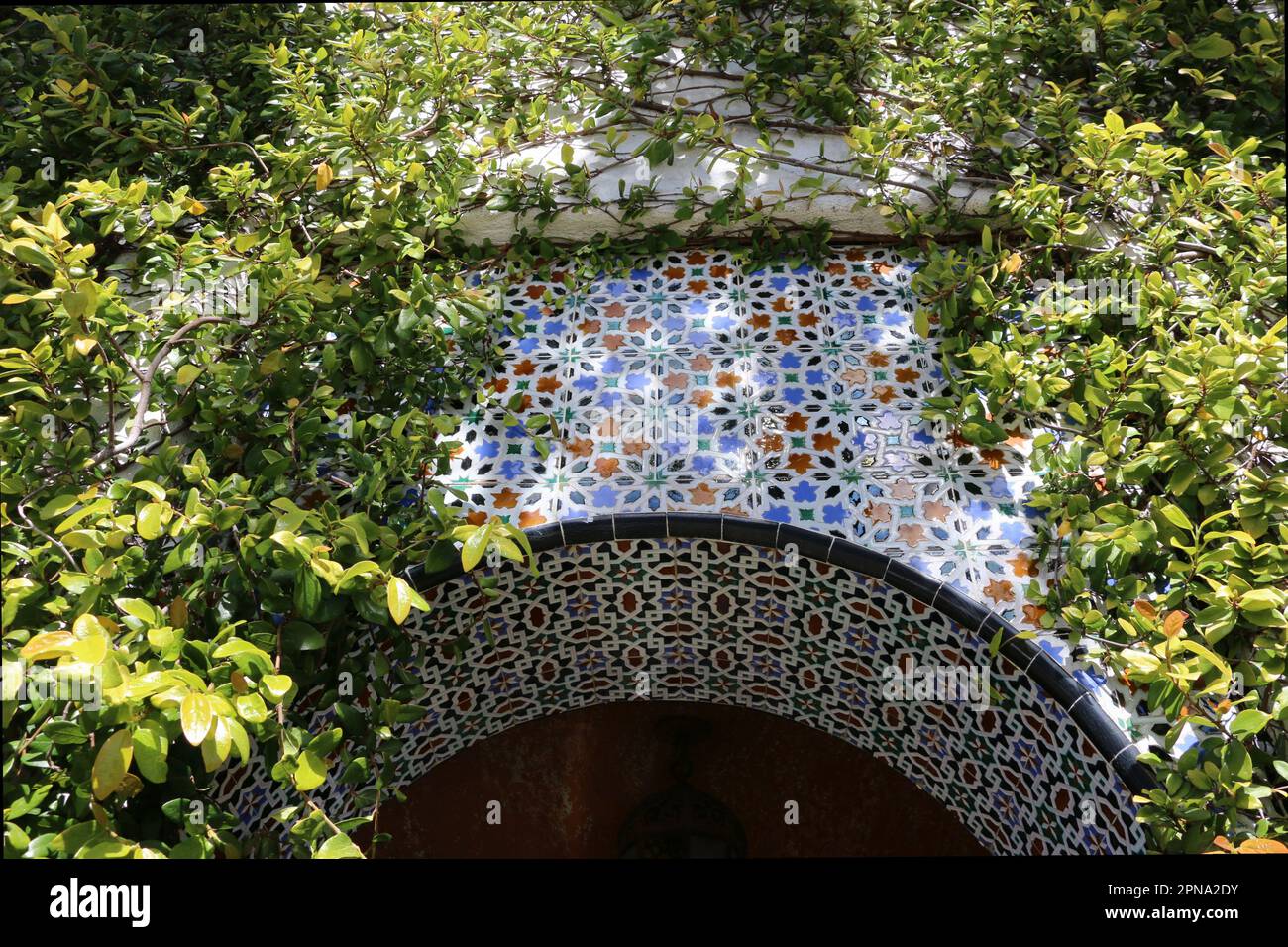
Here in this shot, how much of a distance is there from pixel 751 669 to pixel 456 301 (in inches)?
52.0

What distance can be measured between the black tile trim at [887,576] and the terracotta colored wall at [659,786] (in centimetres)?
207

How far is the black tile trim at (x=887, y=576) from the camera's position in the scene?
1.94 meters

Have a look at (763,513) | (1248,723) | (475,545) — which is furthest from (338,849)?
(1248,723)

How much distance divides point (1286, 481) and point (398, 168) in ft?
7.31

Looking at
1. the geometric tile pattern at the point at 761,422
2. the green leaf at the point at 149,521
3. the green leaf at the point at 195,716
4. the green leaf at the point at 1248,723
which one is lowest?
the green leaf at the point at 1248,723

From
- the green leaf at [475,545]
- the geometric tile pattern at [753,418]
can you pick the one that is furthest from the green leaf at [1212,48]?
the green leaf at [475,545]

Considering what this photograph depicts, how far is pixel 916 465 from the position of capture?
240 cm

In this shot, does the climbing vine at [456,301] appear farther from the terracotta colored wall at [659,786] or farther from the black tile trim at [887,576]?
the terracotta colored wall at [659,786]

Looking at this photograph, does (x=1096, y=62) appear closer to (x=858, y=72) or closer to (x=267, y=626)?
(x=858, y=72)

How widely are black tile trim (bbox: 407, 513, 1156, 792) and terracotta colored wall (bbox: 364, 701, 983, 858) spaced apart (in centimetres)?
207

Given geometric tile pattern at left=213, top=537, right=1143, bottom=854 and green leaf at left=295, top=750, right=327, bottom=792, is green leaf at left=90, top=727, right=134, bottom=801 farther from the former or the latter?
geometric tile pattern at left=213, top=537, right=1143, bottom=854

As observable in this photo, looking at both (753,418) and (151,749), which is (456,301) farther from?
(151,749)

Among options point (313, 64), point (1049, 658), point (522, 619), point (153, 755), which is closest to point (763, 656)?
point (522, 619)

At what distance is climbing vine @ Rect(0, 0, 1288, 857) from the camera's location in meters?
1.76
